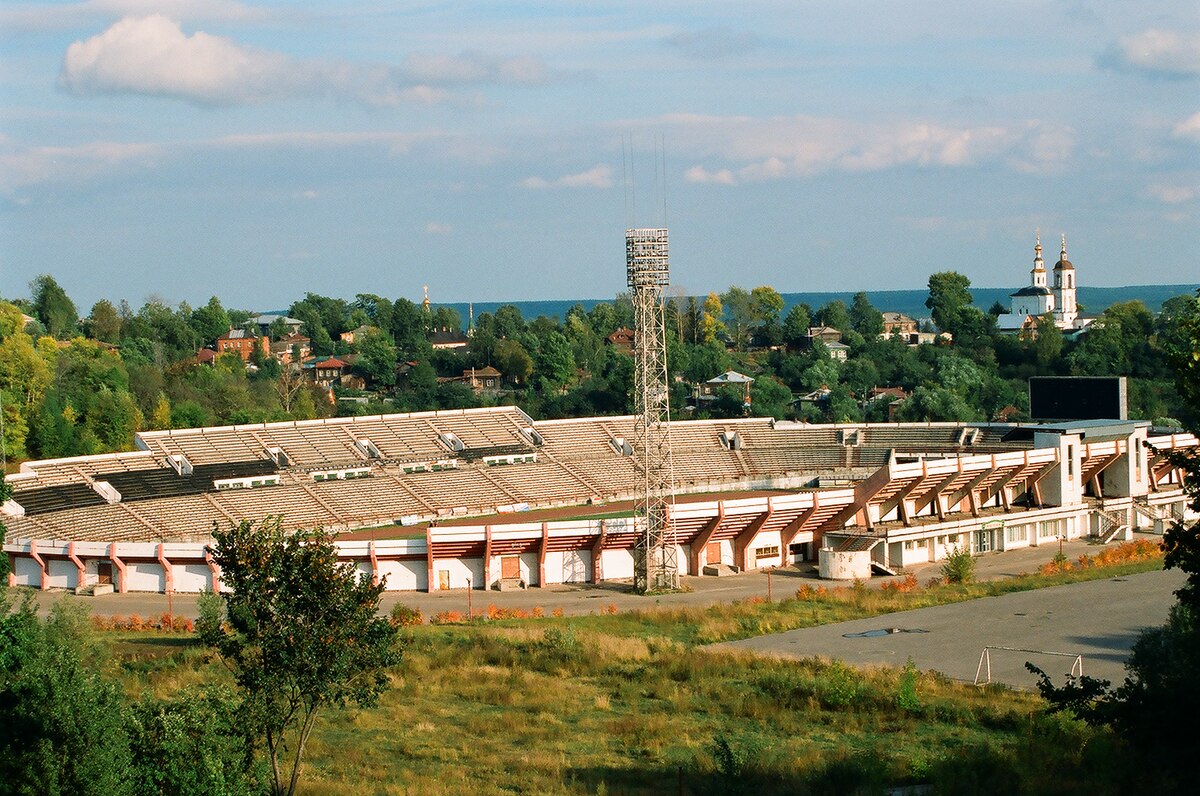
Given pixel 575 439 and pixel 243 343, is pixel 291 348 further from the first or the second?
pixel 575 439

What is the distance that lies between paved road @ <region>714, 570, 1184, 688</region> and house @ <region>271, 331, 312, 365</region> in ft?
355

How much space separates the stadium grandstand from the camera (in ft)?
181

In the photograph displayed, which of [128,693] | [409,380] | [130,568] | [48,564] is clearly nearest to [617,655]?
[128,693]

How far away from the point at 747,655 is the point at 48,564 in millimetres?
30350

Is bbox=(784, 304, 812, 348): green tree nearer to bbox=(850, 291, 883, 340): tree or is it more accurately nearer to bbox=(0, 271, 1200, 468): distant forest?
bbox=(0, 271, 1200, 468): distant forest

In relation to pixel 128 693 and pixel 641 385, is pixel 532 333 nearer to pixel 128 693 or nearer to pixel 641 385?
pixel 641 385

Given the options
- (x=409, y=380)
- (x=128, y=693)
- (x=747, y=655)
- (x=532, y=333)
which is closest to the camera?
(x=128, y=693)

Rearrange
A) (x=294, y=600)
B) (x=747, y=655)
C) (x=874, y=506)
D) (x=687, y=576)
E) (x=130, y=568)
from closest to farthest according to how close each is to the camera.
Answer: (x=294, y=600) < (x=747, y=655) < (x=130, y=568) < (x=687, y=576) < (x=874, y=506)

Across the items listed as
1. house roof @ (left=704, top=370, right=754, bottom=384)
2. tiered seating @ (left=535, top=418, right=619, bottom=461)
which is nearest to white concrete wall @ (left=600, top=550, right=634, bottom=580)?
tiered seating @ (left=535, top=418, right=619, bottom=461)

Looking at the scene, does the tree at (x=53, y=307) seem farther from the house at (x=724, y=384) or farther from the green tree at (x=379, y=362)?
the house at (x=724, y=384)

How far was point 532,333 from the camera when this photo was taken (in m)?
160

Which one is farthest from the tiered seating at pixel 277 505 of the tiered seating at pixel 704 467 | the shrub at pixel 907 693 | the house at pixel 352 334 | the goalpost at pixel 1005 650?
the house at pixel 352 334

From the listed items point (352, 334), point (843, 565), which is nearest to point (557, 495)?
point (843, 565)

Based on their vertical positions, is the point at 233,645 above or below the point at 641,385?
below
